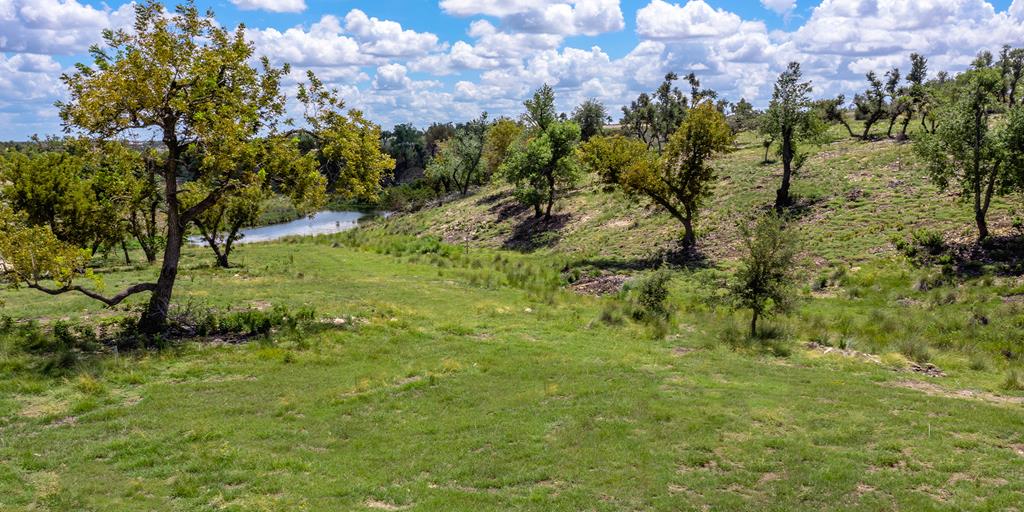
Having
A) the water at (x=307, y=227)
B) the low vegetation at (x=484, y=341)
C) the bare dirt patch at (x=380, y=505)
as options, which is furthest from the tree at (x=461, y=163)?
the bare dirt patch at (x=380, y=505)

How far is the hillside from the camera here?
38.2 metres

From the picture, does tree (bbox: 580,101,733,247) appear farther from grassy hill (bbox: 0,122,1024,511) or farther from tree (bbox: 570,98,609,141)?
tree (bbox: 570,98,609,141)

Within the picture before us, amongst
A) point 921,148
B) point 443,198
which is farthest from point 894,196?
point 443,198

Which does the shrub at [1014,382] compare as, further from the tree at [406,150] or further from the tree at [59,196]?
the tree at [406,150]

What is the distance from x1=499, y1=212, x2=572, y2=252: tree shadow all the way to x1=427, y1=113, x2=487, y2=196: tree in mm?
28673

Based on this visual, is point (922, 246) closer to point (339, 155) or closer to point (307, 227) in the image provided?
point (339, 155)

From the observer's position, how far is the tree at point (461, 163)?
89.6m

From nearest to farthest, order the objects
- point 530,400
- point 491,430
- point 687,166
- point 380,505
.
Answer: point 380,505 → point 491,430 → point 530,400 → point 687,166

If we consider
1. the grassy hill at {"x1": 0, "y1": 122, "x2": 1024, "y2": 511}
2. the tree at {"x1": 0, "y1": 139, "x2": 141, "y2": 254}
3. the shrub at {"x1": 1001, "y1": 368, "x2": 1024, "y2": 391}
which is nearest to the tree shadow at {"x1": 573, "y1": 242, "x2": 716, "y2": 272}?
the grassy hill at {"x1": 0, "y1": 122, "x2": 1024, "y2": 511}

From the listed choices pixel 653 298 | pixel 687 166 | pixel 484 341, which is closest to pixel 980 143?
pixel 687 166

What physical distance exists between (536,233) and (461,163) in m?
35.1

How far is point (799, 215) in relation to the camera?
1788 inches

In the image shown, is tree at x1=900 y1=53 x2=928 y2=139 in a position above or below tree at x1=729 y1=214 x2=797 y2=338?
above

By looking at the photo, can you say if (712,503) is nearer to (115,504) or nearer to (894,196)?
(115,504)
